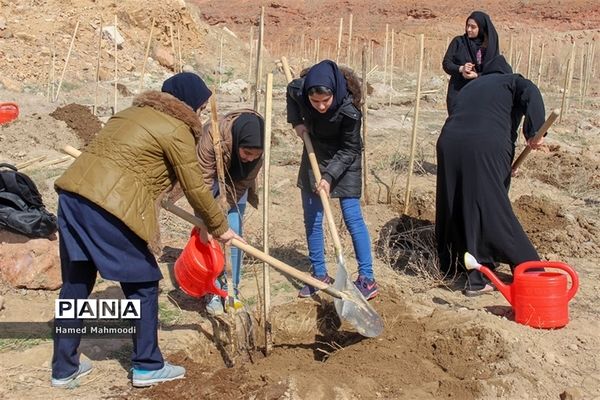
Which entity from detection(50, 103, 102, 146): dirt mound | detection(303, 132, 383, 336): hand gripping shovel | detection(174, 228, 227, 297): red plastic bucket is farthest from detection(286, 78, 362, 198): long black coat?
detection(50, 103, 102, 146): dirt mound

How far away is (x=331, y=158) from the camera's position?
3.96 meters

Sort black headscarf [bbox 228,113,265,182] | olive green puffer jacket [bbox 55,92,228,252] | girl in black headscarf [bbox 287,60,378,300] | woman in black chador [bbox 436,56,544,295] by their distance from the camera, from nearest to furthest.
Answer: olive green puffer jacket [bbox 55,92,228,252], black headscarf [bbox 228,113,265,182], girl in black headscarf [bbox 287,60,378,300], woman in black chador [bbox 436,56,544,295]

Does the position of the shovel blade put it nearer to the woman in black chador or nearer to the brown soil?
the brown soil

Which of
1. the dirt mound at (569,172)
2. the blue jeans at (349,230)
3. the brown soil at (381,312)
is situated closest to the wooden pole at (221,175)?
the brown soil at (381,312)

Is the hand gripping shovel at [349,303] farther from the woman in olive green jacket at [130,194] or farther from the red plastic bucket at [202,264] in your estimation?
the woman in olive green jacket at [130,194]

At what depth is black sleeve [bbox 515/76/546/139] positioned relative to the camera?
396 centimetres

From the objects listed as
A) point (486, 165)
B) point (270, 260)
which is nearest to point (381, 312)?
point (270, 260)

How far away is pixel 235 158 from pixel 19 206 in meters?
1.42

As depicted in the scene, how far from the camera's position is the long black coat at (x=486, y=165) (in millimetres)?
4059

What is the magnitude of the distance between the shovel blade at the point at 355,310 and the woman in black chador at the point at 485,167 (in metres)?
1.12

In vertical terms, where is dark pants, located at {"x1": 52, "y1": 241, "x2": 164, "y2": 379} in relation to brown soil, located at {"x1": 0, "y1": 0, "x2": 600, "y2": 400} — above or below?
above

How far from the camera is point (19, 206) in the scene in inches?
156

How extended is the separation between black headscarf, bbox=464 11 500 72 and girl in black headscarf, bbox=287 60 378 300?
1.99 meters

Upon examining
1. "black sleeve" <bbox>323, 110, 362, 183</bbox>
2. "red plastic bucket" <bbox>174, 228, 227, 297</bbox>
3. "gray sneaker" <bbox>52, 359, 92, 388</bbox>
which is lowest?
"gray sneaker" <bbox>52, 359, 92, 388</bbox>
